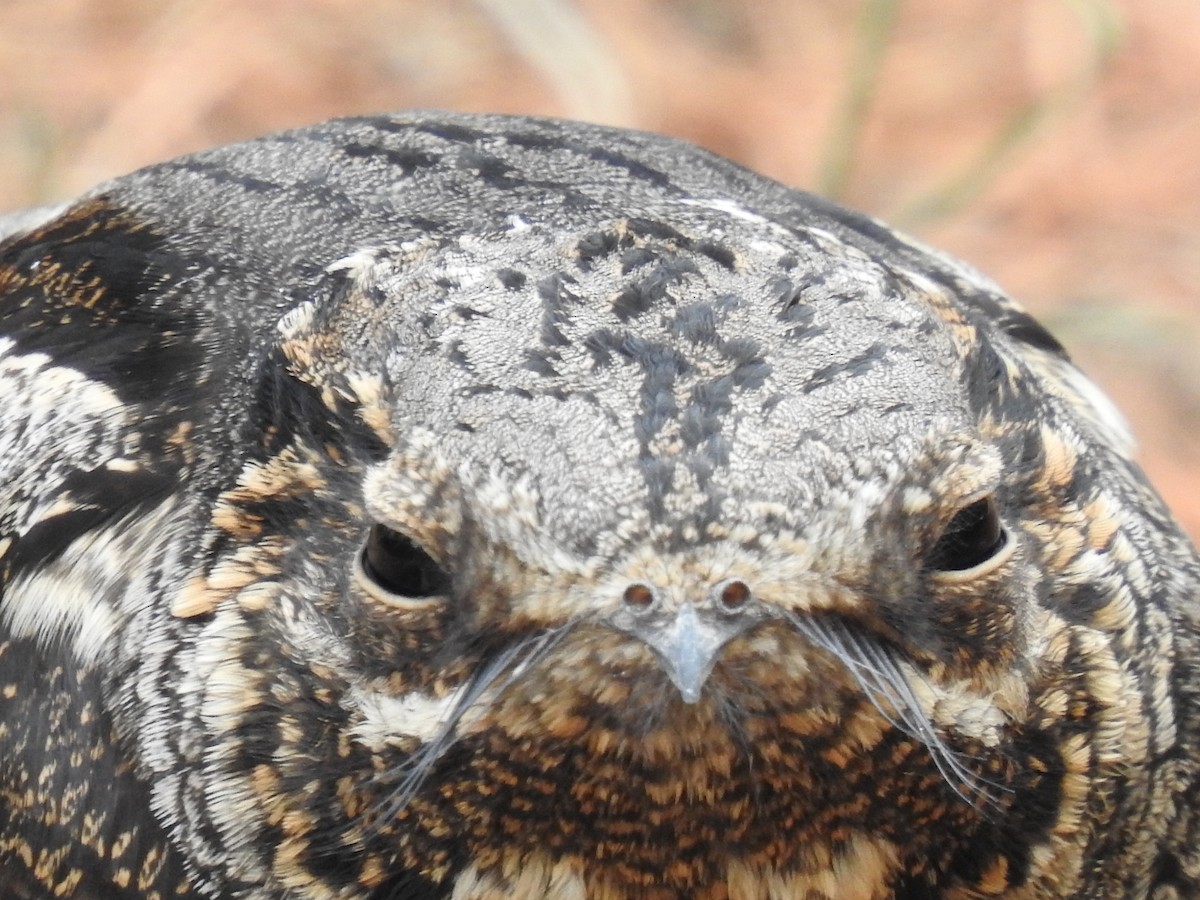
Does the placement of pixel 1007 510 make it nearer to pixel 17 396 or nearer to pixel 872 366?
pixel 872 366

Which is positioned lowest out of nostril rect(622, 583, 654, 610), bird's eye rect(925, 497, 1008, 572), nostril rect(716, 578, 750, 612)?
nostril rect(622, 583, 654, 610)

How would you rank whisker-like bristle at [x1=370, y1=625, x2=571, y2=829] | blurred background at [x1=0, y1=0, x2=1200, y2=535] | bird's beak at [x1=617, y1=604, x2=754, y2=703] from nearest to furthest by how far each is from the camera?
bird's beak at [x1=617, y1=604, x2=754, y2=703] < whisker-like bristle at [x1=370, y1=625, x2=571, y2=829] < blurred background at [x1=0, y1=0, x2=1200, y2=535]

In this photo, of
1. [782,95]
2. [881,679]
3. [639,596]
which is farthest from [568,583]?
[782,95]

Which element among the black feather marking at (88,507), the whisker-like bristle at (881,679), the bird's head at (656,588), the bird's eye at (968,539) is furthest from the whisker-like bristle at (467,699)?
the black feather marking at (88,507)

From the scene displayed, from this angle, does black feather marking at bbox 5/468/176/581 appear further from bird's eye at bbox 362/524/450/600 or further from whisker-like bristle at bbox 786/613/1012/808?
whisker-like bristle at bbox 786/613/1012/808

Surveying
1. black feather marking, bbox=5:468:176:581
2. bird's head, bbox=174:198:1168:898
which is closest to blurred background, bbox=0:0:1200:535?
black feather marking, bbox=5:468:176:581

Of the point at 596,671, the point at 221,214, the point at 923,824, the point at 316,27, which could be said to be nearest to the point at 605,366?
the point at 596,671

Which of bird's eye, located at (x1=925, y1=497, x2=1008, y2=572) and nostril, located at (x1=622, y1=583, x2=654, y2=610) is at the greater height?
bird's eye, located at (x1=925, y1=497, x2=1008, y2=572)
